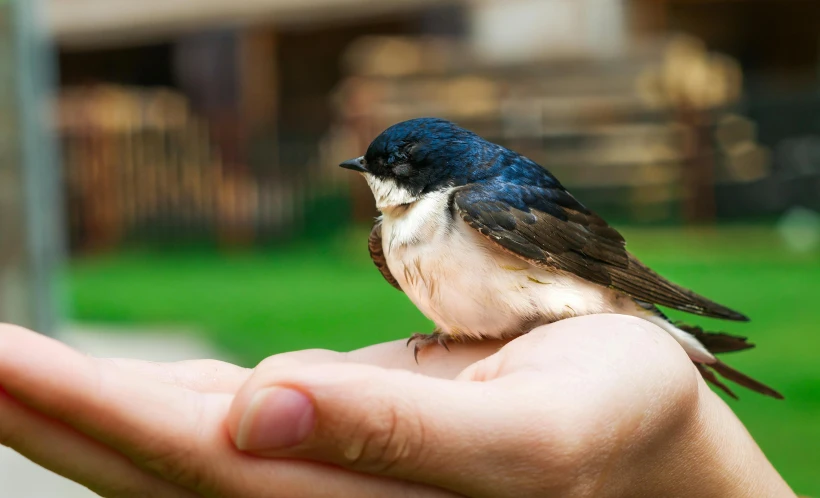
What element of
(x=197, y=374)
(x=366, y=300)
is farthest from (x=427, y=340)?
(x=366, y=300)

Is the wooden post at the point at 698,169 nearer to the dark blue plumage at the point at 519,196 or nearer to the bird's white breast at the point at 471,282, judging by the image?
the dark blue plumage at the point at 519,196

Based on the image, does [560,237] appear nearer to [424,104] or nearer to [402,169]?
[402,169]

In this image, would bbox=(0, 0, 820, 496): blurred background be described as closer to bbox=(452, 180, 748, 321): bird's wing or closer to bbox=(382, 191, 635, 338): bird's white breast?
bbox=(452, 180, 748, 321): bird's wing

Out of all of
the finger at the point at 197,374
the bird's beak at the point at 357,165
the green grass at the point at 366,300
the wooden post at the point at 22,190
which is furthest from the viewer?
the wooden post at the point at 22,190

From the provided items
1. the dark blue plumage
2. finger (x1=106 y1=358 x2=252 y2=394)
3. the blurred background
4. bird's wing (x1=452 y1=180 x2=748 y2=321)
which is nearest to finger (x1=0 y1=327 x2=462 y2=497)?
finger (x1=106 y1=358 x2=252 y2=394)

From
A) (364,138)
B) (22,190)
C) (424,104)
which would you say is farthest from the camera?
(424,104)

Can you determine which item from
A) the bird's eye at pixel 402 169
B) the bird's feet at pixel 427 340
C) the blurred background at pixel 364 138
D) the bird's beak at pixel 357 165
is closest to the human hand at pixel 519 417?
the bird's feet at pixel 427 340

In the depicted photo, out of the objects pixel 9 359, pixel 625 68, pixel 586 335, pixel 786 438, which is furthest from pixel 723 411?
pixel 625 68
